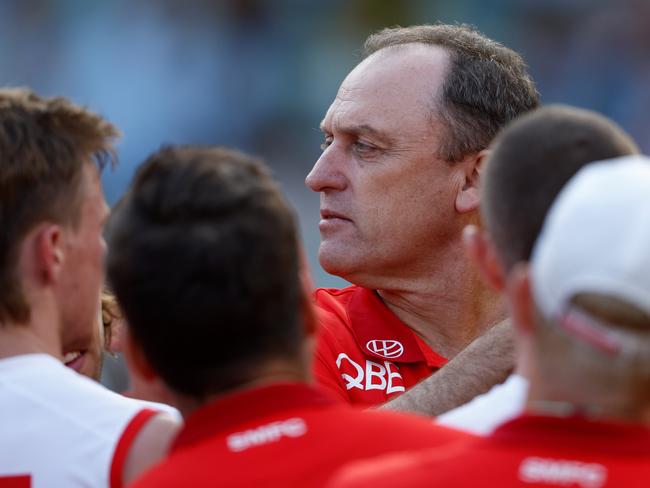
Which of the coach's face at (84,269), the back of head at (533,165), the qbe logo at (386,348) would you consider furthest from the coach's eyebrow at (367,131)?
the back of head at (533,165)

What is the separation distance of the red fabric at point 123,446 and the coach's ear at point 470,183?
2008 mm

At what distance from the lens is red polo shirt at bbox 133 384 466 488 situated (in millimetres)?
1864

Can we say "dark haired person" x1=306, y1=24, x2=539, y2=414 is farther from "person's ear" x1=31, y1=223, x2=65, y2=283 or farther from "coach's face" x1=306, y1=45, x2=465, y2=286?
"person's ear" x1=31, y1=223, x2=65, y2=283

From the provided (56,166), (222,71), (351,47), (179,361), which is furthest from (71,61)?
(179,361)

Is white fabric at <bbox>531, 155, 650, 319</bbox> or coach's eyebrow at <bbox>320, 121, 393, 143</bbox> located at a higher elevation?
white fabric at <bbox>531, 155, 650, 319</bbox>

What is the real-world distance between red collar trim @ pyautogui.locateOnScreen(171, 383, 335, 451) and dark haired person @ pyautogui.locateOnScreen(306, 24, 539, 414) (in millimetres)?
1984

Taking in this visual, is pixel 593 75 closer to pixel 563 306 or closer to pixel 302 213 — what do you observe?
pixel 302 213

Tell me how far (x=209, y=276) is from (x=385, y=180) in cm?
223

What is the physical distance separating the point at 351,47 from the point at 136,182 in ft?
31.1

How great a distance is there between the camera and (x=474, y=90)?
14.0 ft

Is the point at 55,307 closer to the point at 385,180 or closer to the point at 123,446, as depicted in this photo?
the point at 123,446

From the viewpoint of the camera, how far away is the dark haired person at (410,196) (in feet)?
13.4

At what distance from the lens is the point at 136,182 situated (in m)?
2.14

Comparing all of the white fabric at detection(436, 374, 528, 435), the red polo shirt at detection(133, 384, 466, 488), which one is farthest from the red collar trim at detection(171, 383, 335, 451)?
the white fabric at detection(436, 374, 528, 435)
